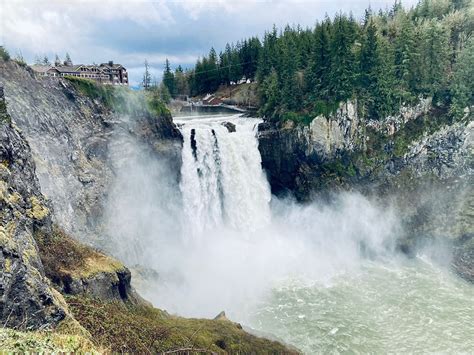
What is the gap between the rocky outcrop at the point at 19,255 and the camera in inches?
482

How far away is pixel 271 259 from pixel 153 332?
25.1 meters

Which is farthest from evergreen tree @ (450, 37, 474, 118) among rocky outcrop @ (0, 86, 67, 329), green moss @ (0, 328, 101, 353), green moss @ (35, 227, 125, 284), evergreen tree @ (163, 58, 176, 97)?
evergreen tree @ (163, 58, 176, 97)

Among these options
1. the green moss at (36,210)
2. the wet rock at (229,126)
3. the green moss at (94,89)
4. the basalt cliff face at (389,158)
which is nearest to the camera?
the green moss at (36,210)

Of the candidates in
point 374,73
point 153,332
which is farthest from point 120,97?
point 374,73

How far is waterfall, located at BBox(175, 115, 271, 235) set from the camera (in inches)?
1665

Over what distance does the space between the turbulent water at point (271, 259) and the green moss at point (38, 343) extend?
19.2 metres

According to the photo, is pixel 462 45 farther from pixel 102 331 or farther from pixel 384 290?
pixel 102 331

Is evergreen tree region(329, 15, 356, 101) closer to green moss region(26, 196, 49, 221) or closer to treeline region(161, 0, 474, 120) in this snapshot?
treeline region(161, 0, 474, 120)

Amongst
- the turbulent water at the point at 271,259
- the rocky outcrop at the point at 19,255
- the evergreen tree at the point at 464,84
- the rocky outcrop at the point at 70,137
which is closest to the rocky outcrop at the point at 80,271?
the rocky outcrop at the point at 19,255

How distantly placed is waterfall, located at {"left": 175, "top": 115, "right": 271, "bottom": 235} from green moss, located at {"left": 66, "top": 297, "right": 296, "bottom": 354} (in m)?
20.8

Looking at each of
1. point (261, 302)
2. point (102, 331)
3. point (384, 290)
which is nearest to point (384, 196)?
point (384, 290)

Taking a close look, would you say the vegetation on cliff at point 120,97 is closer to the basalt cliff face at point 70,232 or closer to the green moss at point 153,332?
the basalt cliff face at point 70,232

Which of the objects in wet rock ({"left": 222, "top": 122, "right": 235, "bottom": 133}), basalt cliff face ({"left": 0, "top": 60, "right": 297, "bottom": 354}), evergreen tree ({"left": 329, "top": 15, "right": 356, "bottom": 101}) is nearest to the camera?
basalt cliff face ({"left": 0, "top": 60, "right": 297, "bottom": 354})

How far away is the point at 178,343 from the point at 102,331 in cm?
375
